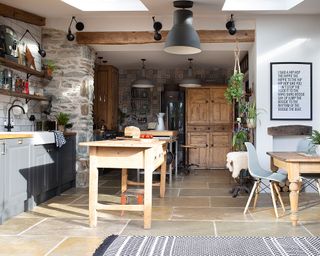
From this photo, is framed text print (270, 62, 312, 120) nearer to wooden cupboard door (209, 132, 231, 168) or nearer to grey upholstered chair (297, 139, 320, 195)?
grey upholstered chair (297, 139, 320, 195)

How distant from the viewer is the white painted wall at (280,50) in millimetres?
6762

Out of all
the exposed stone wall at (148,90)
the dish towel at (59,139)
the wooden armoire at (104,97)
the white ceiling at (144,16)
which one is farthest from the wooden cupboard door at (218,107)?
the dish towel at (59,139)

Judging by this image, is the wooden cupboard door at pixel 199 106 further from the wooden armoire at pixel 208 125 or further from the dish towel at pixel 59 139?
the dish towel at pixel 59 139

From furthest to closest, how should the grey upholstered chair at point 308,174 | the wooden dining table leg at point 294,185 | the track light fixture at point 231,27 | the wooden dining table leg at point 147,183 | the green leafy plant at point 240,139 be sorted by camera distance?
1. the green leafy plant at point 240,139
2. the track light fixture at point 231,27
3. the grey upholstered chair at point 308,174
4. the wooden dining table leg at point 294,185
5. the wooden dining table leg at point 147,183

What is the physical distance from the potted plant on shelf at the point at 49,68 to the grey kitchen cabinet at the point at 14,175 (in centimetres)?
216

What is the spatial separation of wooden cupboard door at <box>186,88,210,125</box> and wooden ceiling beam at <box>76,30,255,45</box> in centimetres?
358

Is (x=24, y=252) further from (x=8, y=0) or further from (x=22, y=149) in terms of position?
(x=8, y=0)

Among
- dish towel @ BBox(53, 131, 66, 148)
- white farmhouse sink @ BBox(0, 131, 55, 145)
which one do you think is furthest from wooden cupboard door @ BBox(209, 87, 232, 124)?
white farmhouse sink @ BBox(0, 131, 55, 145)

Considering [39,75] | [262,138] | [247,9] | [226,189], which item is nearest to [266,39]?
[247,9]

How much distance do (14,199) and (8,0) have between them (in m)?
2.96

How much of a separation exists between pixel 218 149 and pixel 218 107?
113cm

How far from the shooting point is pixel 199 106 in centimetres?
1065

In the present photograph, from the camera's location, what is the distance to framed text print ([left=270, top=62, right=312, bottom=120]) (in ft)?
22.2

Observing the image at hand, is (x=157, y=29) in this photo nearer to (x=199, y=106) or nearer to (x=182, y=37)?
(x=182, y=37)
